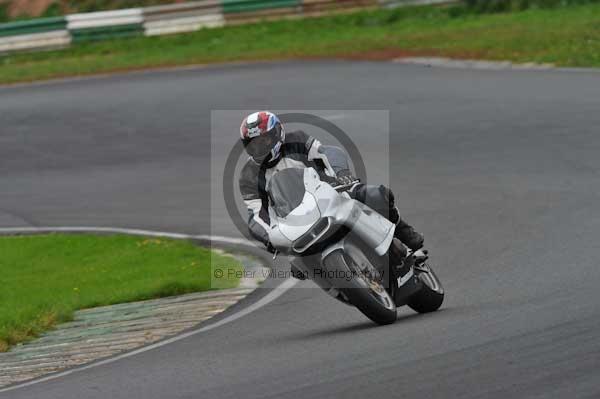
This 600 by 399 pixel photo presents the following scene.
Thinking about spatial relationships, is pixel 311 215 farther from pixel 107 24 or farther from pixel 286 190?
pixel 107 24

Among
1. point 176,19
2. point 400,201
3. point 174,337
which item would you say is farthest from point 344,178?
point 176,19

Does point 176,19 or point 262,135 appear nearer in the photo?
point 262,135

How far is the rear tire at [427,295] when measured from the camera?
31.1 feet

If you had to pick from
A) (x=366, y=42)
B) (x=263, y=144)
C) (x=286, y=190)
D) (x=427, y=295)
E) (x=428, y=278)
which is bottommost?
(x=366, y=42)

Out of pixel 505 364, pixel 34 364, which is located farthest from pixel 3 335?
pixel 505 364

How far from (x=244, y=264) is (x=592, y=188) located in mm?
4028

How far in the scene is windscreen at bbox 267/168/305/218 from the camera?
8.71 m

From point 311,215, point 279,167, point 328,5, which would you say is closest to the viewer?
point 311,215

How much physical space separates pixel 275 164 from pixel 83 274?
4798 mm

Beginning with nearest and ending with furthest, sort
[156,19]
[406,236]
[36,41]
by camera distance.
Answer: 1. [406,236]
2. [36,41]
3. [156,19]

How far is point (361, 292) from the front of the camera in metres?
8.70

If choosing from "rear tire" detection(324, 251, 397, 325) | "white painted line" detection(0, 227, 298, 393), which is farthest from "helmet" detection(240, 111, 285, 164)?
"white painted line" detection(0, 227, 298, 393)

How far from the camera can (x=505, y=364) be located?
23.6 ft

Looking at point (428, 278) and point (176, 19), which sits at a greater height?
point (428, 278)
